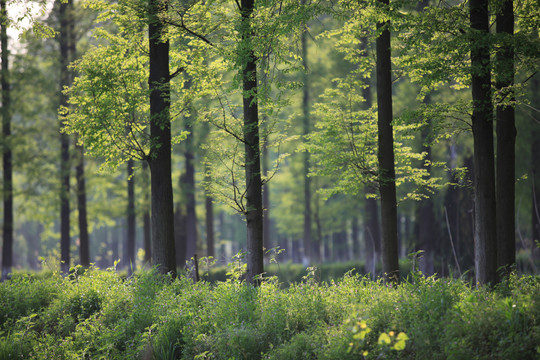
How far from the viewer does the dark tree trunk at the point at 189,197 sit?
22.2 m

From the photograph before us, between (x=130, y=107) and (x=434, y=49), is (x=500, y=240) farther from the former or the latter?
(x=130, y=107)

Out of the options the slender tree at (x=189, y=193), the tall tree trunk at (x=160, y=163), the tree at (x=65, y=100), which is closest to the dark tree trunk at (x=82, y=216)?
the tree at (x=65, y=100)

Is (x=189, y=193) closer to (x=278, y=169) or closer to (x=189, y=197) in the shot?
(x=189, y=197)

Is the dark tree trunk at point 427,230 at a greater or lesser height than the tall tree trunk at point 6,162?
lesser

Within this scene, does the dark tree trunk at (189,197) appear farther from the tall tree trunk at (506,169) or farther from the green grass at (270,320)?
the tall tree trunk at (506,169)

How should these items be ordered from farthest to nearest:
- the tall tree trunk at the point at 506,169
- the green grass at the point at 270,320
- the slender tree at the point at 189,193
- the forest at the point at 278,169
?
1. the slender tree at the point at 189,193
2. the tall tree trunk at the point at 506,169
3. the forest at the point at 278,169
4. the green grass at the point at 270,320

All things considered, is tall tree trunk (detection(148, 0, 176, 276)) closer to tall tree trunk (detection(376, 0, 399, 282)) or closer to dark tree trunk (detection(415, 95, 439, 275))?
tall tree trunk (detection(376, 0, 399, 282))

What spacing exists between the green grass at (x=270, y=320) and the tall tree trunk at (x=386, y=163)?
1.85m

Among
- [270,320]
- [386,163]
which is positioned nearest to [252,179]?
[386,163]

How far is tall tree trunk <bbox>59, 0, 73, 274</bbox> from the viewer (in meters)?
18.4

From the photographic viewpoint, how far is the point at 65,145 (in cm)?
1933

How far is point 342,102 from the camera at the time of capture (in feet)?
34.9

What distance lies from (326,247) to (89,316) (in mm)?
36444

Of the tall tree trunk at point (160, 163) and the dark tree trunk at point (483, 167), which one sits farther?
the tall tree trunk at point (160, 163)
